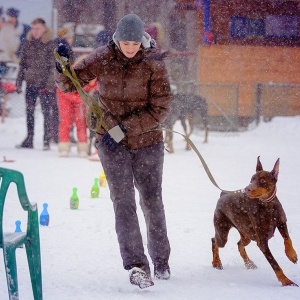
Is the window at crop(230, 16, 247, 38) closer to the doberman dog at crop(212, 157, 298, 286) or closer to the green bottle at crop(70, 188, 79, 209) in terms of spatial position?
the green bottle at crop(70, 188, 79, 209)

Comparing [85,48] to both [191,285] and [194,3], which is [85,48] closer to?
[194,3]

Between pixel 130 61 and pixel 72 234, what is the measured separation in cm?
220

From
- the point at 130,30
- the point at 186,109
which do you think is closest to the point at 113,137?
the point at 130,30

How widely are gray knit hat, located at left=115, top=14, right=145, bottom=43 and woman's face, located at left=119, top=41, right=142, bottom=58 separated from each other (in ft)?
0.10

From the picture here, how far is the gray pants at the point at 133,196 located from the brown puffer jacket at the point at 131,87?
0.34 ft

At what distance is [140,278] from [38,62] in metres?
9.44

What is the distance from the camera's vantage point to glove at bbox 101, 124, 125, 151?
455 cm

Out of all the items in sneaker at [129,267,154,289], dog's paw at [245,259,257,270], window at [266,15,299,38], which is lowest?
dog's paw at [245,259,257,270]

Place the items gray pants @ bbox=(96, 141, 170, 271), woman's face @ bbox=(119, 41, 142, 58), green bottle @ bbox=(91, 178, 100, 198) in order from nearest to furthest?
woman's face @ bbox=(119, 41, 142, 58) < gray pants @ bbox=(96, 141, 170, 271) < green bottle @ bbox=(91, 178, 100, 198)

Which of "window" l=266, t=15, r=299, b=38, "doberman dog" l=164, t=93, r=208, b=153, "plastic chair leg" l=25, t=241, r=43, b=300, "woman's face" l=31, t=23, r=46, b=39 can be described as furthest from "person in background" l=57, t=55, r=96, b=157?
"window" l=266, t=15, r=299, b=38

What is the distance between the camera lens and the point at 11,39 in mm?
22078

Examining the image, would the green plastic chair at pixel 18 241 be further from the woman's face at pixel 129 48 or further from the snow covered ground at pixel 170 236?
the woman's face at pixel 129 48

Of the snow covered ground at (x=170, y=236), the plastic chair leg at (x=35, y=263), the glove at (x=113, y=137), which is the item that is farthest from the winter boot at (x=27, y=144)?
the plastic chair leg at (x=35, y=263)

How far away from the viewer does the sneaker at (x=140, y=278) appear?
4305mm
